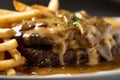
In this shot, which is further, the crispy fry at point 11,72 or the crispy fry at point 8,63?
the crispy fry at point 8,63

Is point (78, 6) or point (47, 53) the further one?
point (78, 6)

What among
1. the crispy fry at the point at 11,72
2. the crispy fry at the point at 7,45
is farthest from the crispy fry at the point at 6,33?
the crispy fry at the point at 11,72

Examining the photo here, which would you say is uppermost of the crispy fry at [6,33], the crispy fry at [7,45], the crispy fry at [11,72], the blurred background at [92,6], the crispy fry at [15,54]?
the blurred background at [92,6]

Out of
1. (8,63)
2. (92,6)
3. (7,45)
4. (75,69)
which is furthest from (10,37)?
(92,6)

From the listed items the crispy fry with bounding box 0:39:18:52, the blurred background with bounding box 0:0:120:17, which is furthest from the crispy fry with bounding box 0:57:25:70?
the blurred background with bounding box 0:0:120:17

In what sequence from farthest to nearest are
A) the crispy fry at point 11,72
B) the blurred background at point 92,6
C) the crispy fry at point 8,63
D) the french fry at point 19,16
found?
the blurred background at point 92,6, the french fry at point 19,16, the crispy fry at point 8,63, the crispy fry at point 11,72

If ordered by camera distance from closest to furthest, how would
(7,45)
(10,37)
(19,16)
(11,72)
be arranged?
1. (11,72)
2. (7,45)
3. (10,37)
4. (19,16)

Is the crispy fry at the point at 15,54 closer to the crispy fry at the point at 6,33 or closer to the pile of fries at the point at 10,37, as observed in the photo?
the pile of fries at the point at 10,37

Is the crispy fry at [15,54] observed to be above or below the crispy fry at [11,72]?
above

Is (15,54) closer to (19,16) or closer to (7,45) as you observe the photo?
(7,45)

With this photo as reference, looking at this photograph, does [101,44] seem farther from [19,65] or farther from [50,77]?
[50,77]

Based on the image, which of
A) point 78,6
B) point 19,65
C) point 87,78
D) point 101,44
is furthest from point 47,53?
point 78,6
